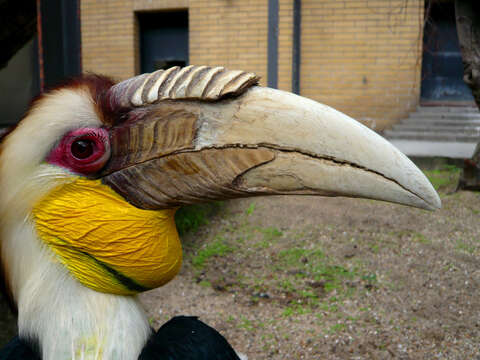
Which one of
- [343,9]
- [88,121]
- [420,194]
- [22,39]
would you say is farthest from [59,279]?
[343,9]

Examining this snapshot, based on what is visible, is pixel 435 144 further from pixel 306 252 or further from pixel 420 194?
pixel 420 194

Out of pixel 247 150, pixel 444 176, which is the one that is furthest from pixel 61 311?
pixel 444 176

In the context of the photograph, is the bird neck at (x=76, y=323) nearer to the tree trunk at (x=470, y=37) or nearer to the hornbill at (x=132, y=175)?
the hornbill at (x=132, y=175)

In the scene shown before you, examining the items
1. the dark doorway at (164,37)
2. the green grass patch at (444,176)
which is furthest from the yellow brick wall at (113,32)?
the green grass patch at (444,176)

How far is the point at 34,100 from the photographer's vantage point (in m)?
1.24

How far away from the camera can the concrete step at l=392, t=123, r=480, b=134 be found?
20.6 ft

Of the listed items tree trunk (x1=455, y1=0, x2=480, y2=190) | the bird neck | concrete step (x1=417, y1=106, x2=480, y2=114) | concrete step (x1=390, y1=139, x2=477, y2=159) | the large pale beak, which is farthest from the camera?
concrete step (x1=417, y1=106, x2=480, y2=114)

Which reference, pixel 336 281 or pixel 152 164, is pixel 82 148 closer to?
pixel 152 164

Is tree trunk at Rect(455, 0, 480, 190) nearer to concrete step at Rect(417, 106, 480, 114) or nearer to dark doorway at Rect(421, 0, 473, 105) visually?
concrete step at Rect(417, 106, 480, 114)

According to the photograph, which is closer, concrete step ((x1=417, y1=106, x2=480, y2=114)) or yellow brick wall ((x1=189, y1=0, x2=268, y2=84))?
yellow brick wall ((x1=189, y1=0, x2=268, y2=84))

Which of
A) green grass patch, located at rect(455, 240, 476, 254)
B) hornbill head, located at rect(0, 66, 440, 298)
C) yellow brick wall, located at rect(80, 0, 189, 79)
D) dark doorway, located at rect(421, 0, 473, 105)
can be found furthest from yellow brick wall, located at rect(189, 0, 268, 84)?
hornbill head, located at rect(0, 66, 440, 298)

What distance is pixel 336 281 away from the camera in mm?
3318

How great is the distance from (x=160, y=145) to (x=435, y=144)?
19.3 feet

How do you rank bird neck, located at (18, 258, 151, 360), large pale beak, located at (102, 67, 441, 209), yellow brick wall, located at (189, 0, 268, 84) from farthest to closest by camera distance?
yellow brick wall, located at (189, 0, 268, 84), bird neck, located at (18, 258, 151, 360), large pale beak, located at (102, 67, 441, 209)
